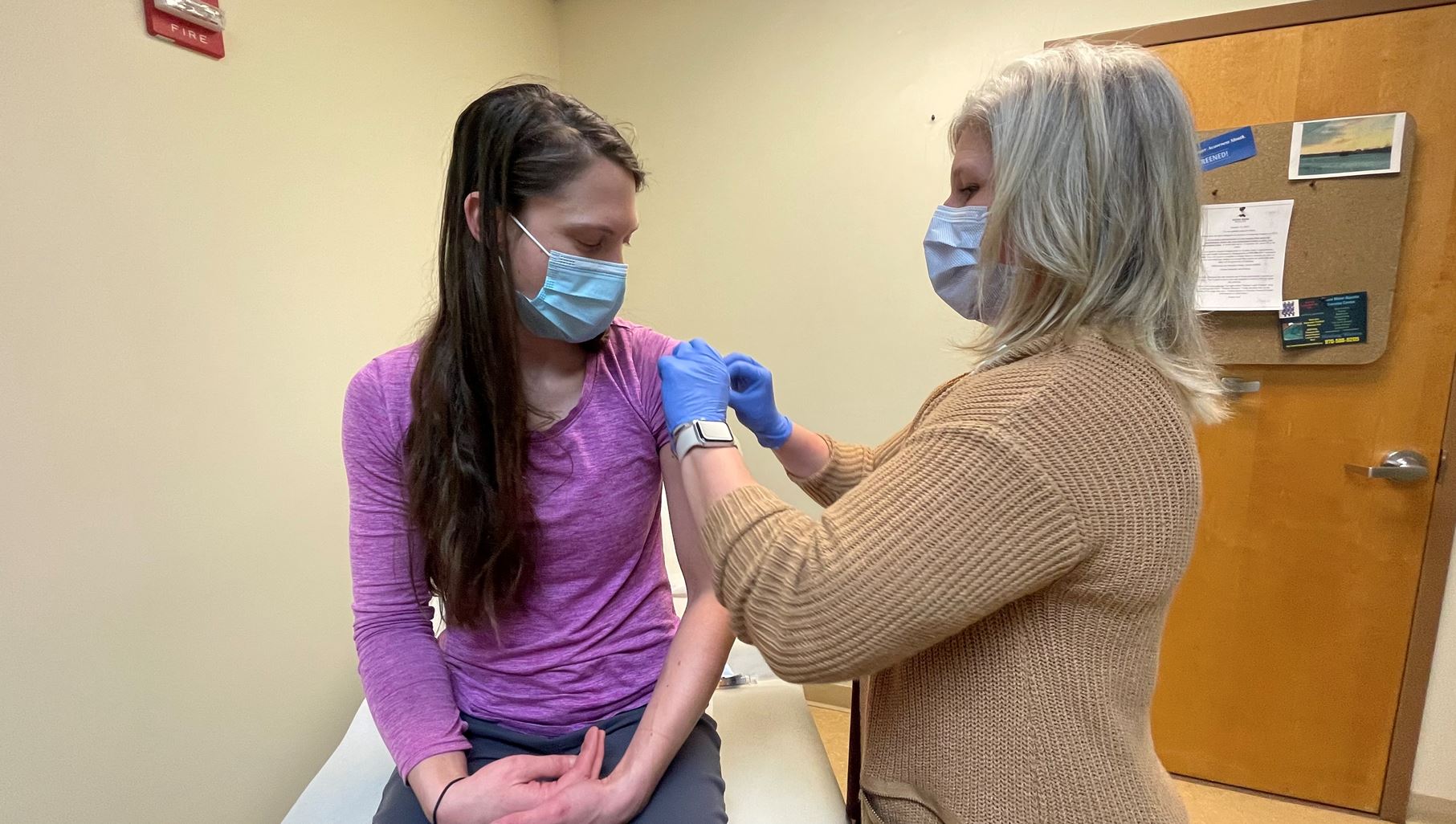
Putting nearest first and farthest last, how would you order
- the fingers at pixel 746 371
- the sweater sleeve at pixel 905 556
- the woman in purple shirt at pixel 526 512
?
the sweater sleeve at pixel 905 556, the woman in purple shirt at pixel 526 512, the fingers at pixel 746 371

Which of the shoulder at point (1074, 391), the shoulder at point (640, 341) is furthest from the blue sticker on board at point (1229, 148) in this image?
the shoulder at point (640, 341)

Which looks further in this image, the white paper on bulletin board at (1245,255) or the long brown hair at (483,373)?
the white paper on bulletin board at (1245,255)

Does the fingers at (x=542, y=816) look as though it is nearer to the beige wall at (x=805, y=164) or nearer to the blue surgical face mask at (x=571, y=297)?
the blue surgical face mask at (x=571, y=297)

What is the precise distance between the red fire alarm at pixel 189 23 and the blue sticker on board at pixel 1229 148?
2.22 meters

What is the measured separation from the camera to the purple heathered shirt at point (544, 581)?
3.23 feet

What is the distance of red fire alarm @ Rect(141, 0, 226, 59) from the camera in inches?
46.4

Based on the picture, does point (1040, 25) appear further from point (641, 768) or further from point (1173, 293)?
point (641, 768)

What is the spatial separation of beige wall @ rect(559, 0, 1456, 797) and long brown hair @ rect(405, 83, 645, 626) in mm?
1315

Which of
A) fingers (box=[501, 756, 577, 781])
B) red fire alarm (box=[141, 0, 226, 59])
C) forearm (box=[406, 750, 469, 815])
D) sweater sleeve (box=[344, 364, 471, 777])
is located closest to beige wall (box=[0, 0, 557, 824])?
red fire alarm (box=[141, 0, 226, 59])

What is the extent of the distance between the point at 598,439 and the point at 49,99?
1020 millimetres

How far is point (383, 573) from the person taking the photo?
1.00m

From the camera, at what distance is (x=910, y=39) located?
2008mm

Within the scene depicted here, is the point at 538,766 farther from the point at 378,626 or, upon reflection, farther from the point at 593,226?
the point at 593,226

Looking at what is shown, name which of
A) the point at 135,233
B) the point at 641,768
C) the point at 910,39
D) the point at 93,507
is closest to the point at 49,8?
the point at 135,233
